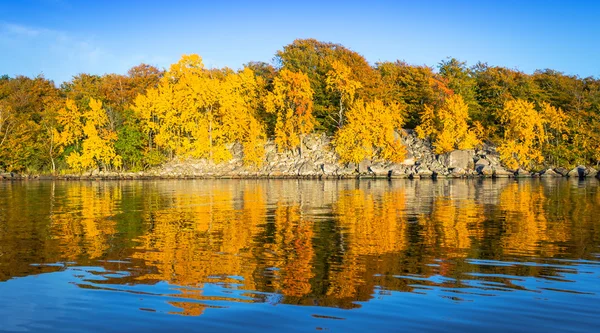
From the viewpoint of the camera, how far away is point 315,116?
79688 millimetres

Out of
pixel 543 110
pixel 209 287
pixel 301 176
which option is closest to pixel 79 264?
pixel 209 287

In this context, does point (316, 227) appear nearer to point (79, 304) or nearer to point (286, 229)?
point (286, 229)

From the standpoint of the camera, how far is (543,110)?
73.9 meters

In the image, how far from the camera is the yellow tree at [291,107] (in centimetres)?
7450

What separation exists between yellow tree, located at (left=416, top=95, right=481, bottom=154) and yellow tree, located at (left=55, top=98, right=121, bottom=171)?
4724 cm

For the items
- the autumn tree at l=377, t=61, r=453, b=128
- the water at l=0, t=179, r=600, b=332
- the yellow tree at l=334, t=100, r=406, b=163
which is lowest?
the water at l=0, t=179, r=600, b=332

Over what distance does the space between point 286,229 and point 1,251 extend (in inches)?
334

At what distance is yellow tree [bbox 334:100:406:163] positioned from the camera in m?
72.4

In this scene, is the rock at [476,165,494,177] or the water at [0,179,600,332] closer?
the water at [0,179,600,332]

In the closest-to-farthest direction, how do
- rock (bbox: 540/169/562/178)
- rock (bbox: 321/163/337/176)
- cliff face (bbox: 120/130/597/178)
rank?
rock (bbox: 540/169/562/178), cliff face (bbox: 120/130/597/178), rock (bbox: 321/163/337/176)

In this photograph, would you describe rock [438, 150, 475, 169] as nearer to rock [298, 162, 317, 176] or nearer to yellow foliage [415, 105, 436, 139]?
yellow foliage [415, 105, 436, 139]

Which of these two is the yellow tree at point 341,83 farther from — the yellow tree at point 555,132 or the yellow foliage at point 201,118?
the yellow tree at point 555,132

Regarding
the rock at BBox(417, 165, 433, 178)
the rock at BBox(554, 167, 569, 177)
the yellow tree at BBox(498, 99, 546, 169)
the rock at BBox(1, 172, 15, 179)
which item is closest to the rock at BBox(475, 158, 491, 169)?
the yellow tree at BBox(498, 99, 546, 169)

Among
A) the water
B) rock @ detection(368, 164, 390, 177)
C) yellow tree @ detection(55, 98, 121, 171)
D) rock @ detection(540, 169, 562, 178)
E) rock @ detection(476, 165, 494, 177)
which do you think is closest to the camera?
the water
